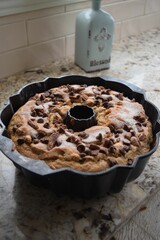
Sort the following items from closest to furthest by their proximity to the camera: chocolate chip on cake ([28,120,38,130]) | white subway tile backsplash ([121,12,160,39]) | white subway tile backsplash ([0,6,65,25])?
chocolate chip on cake ([28,120,38,130]) < white subway tile backsplash ([0,6,65,25]) < white subway tile backsplash ([121,12,160,39])

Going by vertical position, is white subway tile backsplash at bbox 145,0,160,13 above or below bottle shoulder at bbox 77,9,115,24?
below

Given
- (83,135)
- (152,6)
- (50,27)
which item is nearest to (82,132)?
(83,135)

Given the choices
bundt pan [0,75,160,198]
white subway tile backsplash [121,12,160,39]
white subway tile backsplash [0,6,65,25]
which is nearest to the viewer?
bundt pan [0,75,160,198]

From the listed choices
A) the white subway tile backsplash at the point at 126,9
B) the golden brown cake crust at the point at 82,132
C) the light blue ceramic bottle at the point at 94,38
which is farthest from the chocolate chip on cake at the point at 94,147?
the white subway tile backsplash at the point at 126,9

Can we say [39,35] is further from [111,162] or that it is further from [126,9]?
[111,162]

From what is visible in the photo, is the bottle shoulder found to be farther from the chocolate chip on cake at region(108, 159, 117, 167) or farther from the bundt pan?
the chocolate chip on cake at region(108, 159, 117, 167)

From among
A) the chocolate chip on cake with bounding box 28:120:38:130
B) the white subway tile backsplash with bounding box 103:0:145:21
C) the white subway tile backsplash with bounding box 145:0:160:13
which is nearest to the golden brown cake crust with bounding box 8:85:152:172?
the chocolate chip on cake with bounding box 28:120:38:130
